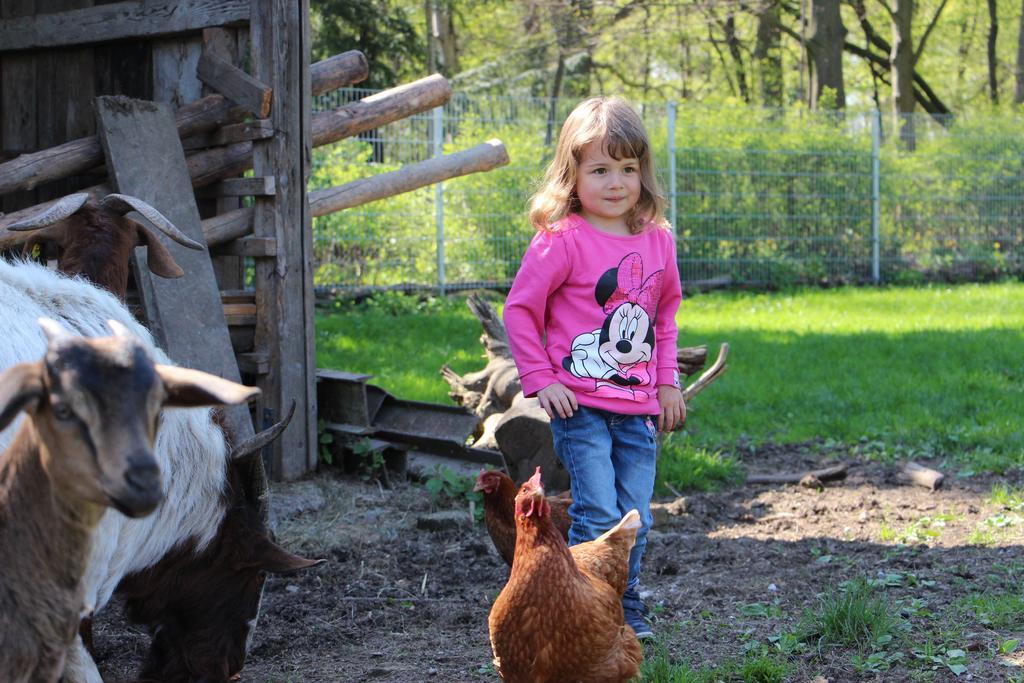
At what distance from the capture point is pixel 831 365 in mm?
9734

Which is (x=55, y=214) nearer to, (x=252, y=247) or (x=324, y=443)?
(x=252, y=247)

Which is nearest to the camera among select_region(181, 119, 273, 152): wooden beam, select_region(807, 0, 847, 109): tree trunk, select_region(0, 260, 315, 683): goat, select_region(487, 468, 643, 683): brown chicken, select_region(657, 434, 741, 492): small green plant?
select_region(487, 468, 643, 683): brown chicken

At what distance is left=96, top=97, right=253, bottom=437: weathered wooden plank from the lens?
18.6 feet

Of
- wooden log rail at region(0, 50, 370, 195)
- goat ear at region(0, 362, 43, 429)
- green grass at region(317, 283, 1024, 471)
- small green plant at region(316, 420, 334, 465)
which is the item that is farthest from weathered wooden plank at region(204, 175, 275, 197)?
goat ear at region(0, 362, 43, 429)

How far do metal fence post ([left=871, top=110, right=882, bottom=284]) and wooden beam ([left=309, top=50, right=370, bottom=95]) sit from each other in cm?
1133

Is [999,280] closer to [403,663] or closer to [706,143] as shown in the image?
[706,143]

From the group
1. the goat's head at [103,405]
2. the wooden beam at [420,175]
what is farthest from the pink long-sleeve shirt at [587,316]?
the wooden beam at [420,175]

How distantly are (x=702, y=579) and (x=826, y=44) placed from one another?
1915 cm

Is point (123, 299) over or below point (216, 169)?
below

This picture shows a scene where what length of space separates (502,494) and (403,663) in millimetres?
752

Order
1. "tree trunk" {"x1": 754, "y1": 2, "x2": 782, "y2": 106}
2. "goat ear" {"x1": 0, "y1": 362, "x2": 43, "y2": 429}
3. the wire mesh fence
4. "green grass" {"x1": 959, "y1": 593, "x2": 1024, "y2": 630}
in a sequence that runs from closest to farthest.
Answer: "goat ear" {"x1": 0, "y1": 362, "x2": 43, "y2": 429}
"green grass" {"x1": 959, "y1": 593, "x2": 1024, "y2": 630}
the wire mesh fence
"tree trunk" {"x1": 754, "y1": 2, "x2": 782, "y2": 106}

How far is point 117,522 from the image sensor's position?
11.1 ft

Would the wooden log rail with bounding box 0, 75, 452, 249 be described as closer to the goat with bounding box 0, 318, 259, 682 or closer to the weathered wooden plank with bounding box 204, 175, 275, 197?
the weathered wooden plank with bounding box 204, 175, 275, 197

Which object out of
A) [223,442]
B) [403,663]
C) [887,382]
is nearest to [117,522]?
[223,442]
